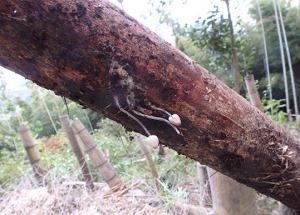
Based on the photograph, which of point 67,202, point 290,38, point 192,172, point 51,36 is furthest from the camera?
point 290,38

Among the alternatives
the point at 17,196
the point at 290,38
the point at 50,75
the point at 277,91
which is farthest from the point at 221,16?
the point at 277,91

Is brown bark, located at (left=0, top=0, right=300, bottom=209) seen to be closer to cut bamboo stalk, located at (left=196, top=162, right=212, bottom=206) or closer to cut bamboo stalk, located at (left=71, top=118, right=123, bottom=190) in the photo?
cut bamboo stalk, located at (left=196, top=162, right=212, bottom=206)

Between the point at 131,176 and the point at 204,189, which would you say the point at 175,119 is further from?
the point at 131,176

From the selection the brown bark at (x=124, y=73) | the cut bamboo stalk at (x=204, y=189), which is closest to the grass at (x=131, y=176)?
the cut bamboo stalk at (x=204, y=189)

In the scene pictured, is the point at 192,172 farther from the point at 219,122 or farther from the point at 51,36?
the point at 51,36

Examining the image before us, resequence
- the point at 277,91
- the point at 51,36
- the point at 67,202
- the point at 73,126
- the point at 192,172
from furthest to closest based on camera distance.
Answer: the point at 277,91, the point at 192,172, the point at 73,126, the point at 67,202, the point at 51,36

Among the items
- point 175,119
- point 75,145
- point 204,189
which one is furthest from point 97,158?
point 175,119
